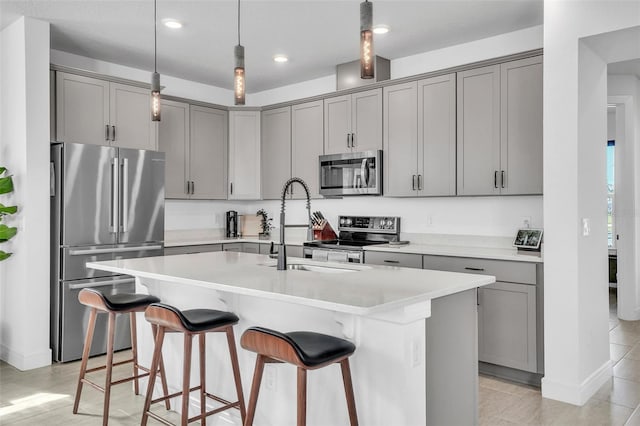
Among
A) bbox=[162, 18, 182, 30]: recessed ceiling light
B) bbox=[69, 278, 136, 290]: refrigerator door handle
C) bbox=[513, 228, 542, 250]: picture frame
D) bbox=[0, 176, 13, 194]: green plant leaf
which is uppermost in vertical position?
bbox=[162, 18, 182, 30]: recessed ceiling light

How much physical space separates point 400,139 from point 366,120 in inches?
17.1

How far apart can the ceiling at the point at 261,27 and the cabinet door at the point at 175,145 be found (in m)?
0.46

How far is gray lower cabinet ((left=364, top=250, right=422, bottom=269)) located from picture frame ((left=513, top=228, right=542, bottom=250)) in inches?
29.7

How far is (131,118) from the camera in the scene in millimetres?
4543

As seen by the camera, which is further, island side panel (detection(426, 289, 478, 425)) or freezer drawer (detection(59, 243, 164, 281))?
freezer drawer (detection(59, 243, 164, 281))

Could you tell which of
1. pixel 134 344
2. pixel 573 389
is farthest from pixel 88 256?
pixel 573 389

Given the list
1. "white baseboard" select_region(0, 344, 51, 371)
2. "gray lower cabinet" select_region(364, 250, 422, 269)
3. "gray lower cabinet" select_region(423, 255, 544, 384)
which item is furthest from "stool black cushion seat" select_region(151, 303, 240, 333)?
"white baseboard" select_region(0, 344, 51, 371)

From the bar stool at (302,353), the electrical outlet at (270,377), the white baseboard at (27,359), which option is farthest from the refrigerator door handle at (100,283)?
the bar stool at (302,353)

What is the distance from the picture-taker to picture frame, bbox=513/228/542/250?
3.66m

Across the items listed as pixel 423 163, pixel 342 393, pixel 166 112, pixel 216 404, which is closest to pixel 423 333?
pixel 342 393

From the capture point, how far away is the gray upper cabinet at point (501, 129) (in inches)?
144

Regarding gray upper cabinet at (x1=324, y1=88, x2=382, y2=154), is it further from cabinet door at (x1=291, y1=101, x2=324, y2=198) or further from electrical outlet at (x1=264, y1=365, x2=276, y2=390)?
electrical outlet at (x1=264, y1=365, x2=276, y2=390)

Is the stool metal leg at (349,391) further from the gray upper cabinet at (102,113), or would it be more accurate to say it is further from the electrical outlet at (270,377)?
the gray upper cabinet at (102,113)

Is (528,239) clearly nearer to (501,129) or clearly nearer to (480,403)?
(501,129)
